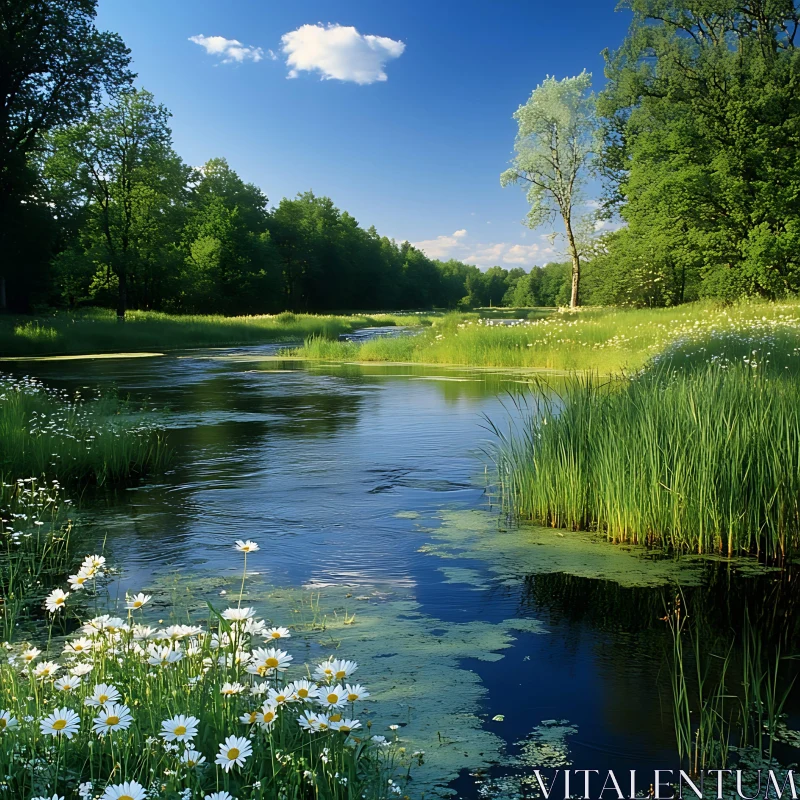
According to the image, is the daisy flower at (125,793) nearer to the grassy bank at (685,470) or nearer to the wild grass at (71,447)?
the grassy bank at (685,470)

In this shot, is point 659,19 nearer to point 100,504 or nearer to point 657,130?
point 657,130

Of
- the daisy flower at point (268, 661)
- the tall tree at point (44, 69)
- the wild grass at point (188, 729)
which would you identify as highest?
the tall tree at point (44, 69)

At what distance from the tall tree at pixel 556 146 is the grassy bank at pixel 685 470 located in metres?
34.3

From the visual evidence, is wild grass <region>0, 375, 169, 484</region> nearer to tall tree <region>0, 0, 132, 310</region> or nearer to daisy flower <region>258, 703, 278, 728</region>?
daisy flower <region>258, 703, 278, 728</region>

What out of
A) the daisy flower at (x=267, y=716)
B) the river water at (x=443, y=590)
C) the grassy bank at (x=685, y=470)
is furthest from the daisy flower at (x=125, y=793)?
the grassy bank at (x=685, y=470)

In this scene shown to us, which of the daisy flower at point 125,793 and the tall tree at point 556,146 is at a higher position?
the tall tree at point 556,146

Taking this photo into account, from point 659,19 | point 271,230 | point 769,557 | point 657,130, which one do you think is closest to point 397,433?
point 769,557

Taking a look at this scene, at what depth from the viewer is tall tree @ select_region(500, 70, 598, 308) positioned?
37.6m

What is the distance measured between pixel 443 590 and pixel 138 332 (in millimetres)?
28852

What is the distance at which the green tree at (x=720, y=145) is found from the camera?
26203 mm

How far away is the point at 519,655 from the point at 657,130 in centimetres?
2932

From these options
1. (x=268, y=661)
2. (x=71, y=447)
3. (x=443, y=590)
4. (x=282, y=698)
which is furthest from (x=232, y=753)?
(x=71, y=447)

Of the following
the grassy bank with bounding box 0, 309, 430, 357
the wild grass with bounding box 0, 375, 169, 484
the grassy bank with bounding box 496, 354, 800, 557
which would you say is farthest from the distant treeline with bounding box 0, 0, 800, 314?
the grassy bank with bounding box 496, 354, 800, 557

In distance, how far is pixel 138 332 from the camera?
31172mm
